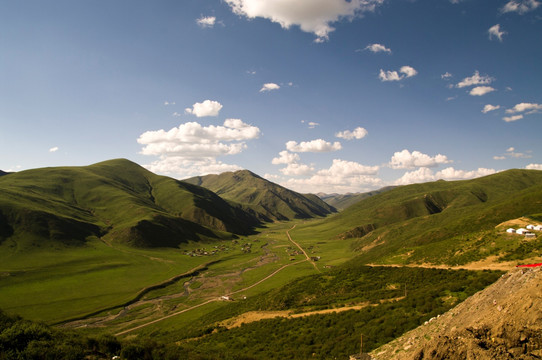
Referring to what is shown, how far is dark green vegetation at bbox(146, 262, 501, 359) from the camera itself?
26.8 m

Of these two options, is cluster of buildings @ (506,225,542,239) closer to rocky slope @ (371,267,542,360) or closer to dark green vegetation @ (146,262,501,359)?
dark green vegetation @ (146,262,501,359)

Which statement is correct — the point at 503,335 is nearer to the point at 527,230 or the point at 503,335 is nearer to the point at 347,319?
the point at 347,319

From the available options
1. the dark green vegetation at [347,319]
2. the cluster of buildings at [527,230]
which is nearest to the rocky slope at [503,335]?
the dark green vegetation at [347,319]

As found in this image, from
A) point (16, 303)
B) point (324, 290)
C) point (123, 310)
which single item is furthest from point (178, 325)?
point (16, 303)

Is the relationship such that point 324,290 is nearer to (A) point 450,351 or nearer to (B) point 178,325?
(B) point 178,325

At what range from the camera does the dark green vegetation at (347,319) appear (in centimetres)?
2684

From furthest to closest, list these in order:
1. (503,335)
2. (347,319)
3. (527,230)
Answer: (527,230) < (347,319) < (503,335)

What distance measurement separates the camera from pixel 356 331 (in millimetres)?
28484

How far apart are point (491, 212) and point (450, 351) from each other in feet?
345

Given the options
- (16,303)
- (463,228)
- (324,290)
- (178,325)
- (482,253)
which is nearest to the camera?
(482,253)

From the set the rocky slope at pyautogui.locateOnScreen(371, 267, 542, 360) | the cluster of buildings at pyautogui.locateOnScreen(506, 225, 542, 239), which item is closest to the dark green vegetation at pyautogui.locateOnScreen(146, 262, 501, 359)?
the rocky slope at pyautogui.locateOnScreen(371, 267, 542, 360)

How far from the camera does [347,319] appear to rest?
109 ft

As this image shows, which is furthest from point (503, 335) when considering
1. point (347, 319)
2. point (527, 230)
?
point (527, 230)

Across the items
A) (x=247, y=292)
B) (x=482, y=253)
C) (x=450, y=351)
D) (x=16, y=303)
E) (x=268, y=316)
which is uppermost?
(x=450, y=351)
